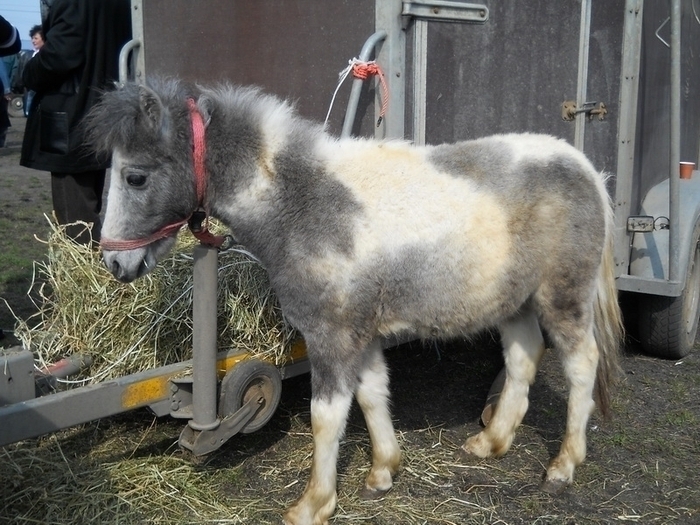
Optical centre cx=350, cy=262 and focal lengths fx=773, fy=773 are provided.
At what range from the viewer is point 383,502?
341cm

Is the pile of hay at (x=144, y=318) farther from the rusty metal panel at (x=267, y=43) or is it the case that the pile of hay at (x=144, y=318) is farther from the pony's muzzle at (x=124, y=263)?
the rusty metal panel at (x=267, y=43)

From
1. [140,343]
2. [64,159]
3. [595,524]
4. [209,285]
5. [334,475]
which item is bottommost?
[595,524]

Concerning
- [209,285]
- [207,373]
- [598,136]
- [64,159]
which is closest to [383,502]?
[207,373]

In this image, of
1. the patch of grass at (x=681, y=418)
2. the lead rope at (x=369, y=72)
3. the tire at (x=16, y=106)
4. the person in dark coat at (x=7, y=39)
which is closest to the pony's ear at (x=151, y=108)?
the lead rope at (x=369, y=72)

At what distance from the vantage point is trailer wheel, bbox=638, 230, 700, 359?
15.6 feet

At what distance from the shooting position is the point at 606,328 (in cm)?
379

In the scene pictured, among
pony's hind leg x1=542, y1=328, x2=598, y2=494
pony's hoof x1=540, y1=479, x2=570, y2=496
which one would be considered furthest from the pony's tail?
pony's hoof x1=540, y1=479, x2=570, y2=496

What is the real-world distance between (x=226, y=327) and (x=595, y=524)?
1.84 metres

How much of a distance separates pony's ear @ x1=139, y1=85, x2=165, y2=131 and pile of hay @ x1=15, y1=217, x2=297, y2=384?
41.0 inches

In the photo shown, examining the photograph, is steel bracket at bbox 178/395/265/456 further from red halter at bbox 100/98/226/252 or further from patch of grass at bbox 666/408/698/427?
patch of grass at bbox 666/408/698/427

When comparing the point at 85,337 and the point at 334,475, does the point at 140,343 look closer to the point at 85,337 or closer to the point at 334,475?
the point at 85,337

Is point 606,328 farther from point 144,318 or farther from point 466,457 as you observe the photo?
point 144,318

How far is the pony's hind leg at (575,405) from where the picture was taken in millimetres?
3502

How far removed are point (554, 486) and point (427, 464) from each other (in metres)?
0.61
